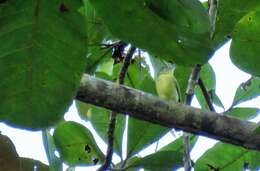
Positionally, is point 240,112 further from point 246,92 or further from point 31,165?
point 31,165

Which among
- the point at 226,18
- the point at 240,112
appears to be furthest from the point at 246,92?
the point at 226,18

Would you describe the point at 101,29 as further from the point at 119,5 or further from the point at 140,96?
the point at 119,5

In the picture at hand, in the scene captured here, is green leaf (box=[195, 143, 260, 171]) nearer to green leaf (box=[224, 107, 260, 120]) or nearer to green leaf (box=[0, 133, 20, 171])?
green leaf (box=[224, 107, 260, 120])

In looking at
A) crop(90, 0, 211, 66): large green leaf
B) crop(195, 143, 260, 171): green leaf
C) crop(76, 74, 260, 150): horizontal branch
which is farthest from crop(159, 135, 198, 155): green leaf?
crop(90, 0, 211, 66): large green leaf

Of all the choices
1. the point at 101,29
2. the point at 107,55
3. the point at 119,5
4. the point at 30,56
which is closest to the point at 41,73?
the point at 30,56

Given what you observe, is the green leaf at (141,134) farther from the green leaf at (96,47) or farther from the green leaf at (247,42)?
the green leaf at (247,42)

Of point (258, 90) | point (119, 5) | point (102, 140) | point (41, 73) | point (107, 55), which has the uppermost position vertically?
point (119, 5)
